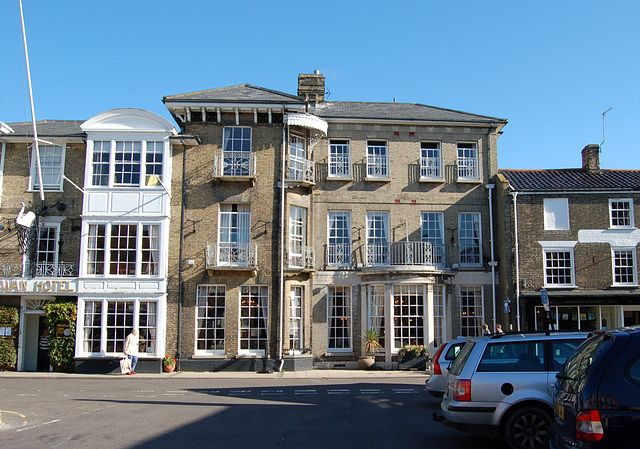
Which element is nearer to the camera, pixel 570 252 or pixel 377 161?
pixel 570 252

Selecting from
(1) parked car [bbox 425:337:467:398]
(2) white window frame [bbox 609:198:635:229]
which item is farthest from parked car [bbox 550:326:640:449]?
(2) white window frame [bbox 609:198:635:229]

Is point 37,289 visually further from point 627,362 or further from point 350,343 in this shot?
point 627,362

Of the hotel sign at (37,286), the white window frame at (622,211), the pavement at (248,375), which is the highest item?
the white window frame at (622,211)

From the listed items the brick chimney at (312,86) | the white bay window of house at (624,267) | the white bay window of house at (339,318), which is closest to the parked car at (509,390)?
the white bay window of house at (339,318)

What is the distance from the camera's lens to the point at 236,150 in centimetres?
2381

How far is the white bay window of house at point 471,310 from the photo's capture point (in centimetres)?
2461

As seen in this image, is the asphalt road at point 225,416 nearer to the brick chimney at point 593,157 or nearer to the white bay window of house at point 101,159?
the white bay window of house at point 101,159

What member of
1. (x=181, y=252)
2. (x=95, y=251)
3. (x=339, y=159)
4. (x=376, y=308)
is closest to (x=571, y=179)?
(x=339, y=159)

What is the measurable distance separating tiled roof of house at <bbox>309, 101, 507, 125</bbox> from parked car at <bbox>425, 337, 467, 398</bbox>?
45.9ft

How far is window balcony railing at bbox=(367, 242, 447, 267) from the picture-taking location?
955 inches

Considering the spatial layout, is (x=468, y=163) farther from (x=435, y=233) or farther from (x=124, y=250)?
(x=124, y=250)

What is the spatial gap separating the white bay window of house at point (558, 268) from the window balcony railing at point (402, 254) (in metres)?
4.34

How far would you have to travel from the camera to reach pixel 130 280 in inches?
883

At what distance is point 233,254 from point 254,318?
2653 mm
